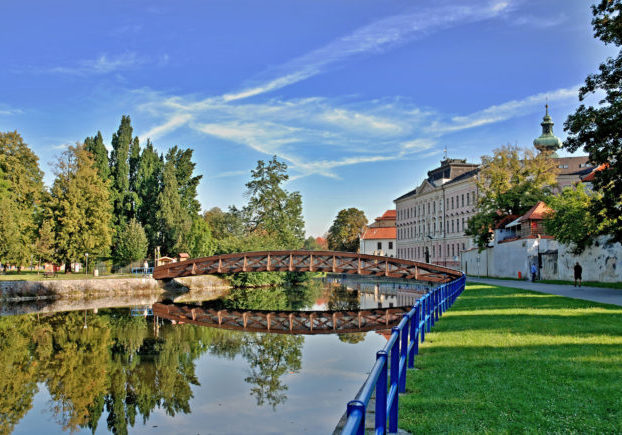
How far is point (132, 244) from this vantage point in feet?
151

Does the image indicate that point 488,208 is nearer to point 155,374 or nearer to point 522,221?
point 522,221

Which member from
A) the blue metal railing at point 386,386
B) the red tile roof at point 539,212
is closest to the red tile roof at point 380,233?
the red tile roof at point 539,212

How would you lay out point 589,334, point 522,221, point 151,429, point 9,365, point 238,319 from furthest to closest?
point 522,221, point 238,319, point 9,365, point 589,334, point 151,429

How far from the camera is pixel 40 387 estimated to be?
34.0 ft

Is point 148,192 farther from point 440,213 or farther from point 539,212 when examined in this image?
point 440,213

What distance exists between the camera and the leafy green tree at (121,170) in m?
50.3

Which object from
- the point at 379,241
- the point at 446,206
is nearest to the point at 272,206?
the point at 446,206

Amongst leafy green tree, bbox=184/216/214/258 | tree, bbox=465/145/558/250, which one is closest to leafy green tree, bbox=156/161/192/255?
leafy green tree, bbox=184/216/214/258

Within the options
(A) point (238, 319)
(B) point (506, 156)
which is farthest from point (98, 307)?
(B) point (506, 156)

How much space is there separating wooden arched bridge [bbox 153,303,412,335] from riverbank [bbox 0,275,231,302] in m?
8.76

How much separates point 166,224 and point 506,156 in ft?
105

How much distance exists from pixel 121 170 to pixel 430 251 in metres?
45.5

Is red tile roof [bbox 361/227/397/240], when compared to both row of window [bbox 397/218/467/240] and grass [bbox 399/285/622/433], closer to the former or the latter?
row of window [bbox 397/218/467/240]

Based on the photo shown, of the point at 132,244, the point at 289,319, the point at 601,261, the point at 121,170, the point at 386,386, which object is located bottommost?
the point at 289,319
